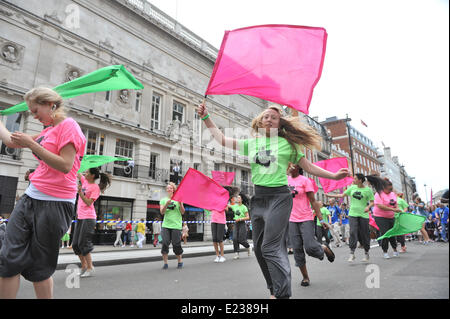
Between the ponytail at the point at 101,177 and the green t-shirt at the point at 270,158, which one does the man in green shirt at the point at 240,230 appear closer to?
the ponytail at the point at 101,177

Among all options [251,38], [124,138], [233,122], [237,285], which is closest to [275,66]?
[251,38]

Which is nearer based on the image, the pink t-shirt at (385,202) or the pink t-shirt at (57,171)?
the pink t-shirt at (57,171)

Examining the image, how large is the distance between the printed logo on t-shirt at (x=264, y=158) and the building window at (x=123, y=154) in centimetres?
1746

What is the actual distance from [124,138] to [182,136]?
16.9 feet

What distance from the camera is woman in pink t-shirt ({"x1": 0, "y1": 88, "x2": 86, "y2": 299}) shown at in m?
2.28

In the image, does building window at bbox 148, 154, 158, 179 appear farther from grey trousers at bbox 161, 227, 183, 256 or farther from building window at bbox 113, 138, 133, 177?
grey trousers at bbox 161, 227, 183, 256

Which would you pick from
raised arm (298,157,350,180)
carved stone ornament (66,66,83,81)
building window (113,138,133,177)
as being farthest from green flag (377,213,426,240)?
carved stone ornament (66,66,83,81)

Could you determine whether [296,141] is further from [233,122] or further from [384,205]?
[233,122]

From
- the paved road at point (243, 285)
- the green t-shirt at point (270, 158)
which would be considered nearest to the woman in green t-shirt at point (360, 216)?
the paved road at point (243, 285)

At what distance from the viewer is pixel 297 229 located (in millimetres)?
5453

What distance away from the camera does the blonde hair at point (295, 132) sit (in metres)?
3.41

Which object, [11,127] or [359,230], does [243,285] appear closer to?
[359,230]

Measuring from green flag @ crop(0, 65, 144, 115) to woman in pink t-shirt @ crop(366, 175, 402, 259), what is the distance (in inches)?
271
